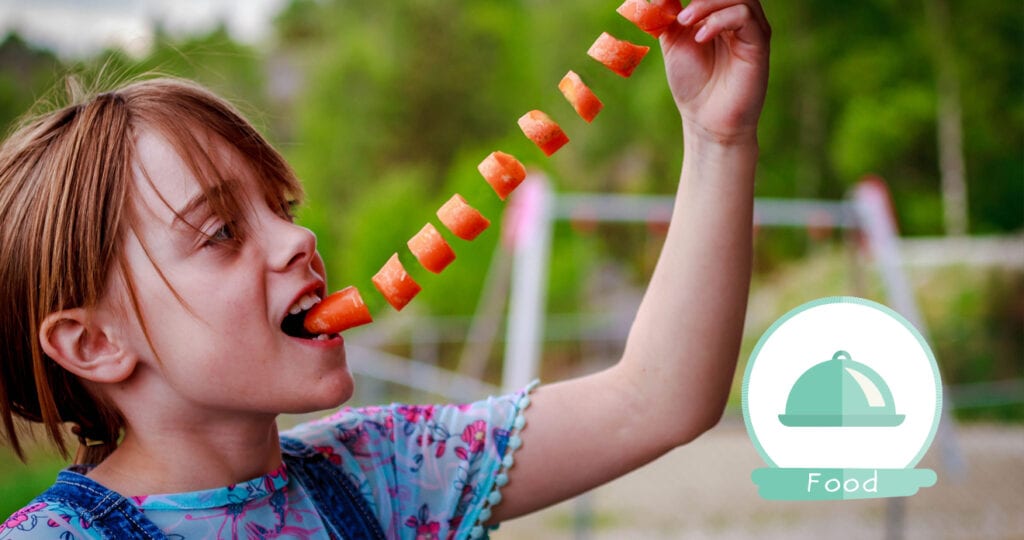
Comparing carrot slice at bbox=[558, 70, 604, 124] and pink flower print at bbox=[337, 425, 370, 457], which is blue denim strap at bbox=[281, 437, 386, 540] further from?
carrot slice at bbox=[558, 70, 604, 124]

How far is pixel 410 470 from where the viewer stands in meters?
0.85

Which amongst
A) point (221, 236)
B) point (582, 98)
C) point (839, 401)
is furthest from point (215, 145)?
point (839, 401)

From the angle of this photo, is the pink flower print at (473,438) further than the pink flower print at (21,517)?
Yes

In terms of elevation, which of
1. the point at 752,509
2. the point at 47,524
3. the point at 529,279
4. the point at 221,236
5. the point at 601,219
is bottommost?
the point at 47,524

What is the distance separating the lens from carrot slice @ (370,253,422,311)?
2.74ft

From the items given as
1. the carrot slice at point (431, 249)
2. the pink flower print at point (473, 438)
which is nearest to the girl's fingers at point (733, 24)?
the carrot slice at point (431, 249)

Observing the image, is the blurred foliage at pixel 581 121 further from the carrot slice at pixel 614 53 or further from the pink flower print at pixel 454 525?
the carrot slice at pixel 614 53

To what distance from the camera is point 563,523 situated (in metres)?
4.44

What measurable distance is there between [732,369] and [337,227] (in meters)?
9.33

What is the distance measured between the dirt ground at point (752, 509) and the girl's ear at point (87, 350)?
2979 millimetres

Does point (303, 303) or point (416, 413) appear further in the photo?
point (416, 413)

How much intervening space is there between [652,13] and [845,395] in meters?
0.39

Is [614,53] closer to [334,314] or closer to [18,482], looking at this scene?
[334,314]

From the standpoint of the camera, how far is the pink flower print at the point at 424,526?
83 centimetres
